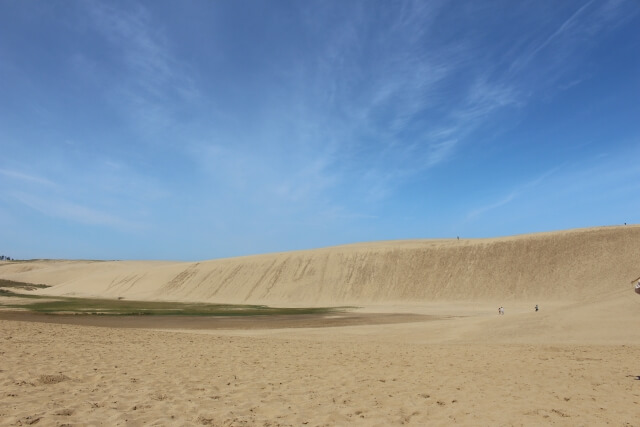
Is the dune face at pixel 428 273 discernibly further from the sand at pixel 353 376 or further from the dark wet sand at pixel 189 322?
the sand at pixel 353 376

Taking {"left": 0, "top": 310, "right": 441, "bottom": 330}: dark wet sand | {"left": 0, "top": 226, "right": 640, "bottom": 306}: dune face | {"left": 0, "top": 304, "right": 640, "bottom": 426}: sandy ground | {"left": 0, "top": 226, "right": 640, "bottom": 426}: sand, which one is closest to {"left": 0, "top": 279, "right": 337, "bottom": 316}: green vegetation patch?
{"left": 0, "top": 310, "right": 441, "bottom": 330}: dark wet sand

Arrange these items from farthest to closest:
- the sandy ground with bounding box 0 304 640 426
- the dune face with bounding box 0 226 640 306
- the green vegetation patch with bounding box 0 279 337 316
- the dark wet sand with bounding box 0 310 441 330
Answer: the dune face with bounding box 0 226 640 306 < the green vegetation patch with bounding box 0 279 337 316 < the dark wet sand with bounding box 0 310 441 330 < the sandy ground with bounding box 0 304 640 426

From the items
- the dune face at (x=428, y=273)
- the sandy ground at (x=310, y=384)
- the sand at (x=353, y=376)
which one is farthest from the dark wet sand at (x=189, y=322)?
the dune face at (x=428, y=273)

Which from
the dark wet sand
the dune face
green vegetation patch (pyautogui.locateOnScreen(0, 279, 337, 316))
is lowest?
the dark wet sand

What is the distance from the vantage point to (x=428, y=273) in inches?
2566

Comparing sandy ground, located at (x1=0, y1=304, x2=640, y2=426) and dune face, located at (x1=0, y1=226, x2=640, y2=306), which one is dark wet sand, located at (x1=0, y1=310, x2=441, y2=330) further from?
dune face, located at (x1=0, y1=226, x2=640, y2=306)

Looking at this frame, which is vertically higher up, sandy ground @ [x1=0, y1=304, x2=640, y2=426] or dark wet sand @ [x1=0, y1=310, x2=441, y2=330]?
dark wet sand @ [x1=0, y1=310, x2=441, y2=330]

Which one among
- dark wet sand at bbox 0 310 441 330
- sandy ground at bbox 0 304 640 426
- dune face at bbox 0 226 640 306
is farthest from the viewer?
dune face at bbox 0 226 640 306

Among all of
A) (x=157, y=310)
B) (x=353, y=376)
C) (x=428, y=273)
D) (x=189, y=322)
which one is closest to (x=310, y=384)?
(x=353, y=376)

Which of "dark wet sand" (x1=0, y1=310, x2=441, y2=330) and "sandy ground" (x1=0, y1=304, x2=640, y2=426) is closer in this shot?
"sandy ground" (x1=0, y1=304, x2=640, y2=426)

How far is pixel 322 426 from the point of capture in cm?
662

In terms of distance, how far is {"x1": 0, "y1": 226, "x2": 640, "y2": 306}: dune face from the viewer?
178ft

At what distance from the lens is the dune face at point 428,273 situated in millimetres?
54125

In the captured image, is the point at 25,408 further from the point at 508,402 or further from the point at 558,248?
the point at 558,248
